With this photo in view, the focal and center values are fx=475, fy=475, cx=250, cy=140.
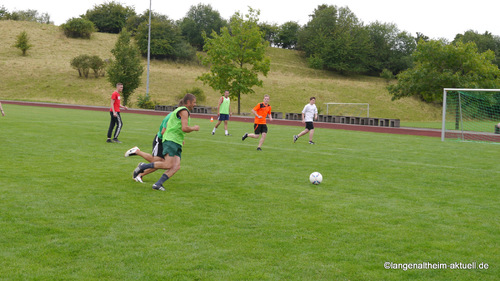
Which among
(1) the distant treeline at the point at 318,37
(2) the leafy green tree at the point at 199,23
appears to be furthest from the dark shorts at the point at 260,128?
(2) the leafy green tree at the point at 199,23

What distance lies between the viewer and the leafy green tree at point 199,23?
306ft

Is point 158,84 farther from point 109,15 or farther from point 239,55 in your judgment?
point 109,15

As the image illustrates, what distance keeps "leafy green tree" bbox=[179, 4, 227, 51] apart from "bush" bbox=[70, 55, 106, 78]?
2995 centimetres

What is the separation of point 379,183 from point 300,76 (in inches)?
2647

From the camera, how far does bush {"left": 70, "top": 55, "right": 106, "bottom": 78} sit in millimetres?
63156

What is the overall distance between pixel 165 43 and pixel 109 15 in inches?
995

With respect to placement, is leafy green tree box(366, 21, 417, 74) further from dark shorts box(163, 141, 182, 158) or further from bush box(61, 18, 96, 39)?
dark shorts box(163, 141, 182, 158)

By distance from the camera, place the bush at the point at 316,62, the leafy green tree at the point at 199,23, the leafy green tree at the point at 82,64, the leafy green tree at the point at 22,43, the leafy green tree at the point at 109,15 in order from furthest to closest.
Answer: the leafy green tree at the point at 109,15, the leafy green tree at the point at 199,23, the bush at the point at 316,62, the leafy green tree at the point at 22,43, the leafy green tree at the point at 82,64

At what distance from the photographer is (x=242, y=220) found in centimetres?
636

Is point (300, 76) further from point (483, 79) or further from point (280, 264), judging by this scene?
point (280, 264)

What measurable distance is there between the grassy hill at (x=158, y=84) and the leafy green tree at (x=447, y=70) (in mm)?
14868

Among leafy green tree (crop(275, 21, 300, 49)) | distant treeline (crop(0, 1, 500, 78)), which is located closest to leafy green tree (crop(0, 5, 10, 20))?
distant treeline (crop(0, 1, 500, 78))

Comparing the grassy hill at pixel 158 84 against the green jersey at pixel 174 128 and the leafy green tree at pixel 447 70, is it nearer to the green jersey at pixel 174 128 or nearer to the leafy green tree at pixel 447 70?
the leafy green tree at pixel 447 70

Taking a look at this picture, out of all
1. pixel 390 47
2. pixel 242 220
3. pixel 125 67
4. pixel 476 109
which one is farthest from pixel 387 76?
pixel 242 220
